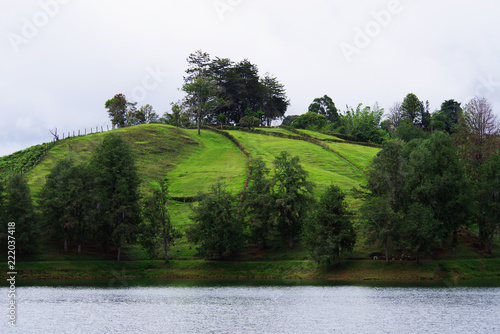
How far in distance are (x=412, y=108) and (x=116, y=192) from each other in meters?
146

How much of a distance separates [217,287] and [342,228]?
73.6 feet

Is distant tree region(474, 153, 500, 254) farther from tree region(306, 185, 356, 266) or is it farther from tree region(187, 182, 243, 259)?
tree region(187, 182, 243, 259)

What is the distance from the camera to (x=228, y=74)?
198000 millimetres

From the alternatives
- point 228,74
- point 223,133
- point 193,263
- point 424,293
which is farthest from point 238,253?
point 228,74

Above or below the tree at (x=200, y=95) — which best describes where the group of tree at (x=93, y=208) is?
below

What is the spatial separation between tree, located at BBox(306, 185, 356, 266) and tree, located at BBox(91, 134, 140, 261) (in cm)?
3054

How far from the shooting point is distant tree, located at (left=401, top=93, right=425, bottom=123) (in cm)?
19612

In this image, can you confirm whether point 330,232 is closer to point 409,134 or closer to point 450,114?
point 409,134

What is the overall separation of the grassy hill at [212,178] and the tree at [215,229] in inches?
115

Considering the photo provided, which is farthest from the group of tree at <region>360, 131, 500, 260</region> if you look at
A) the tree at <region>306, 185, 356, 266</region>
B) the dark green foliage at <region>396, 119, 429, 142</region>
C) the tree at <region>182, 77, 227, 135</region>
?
the tree at <region>182, 77, 227, 135</region>

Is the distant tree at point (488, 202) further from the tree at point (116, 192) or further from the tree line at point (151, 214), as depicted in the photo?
the tree at point (116, 192)

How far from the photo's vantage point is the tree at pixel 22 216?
243ft

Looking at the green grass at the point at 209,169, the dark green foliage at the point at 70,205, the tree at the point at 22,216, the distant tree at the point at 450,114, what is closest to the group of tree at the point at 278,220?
the green grass at the point at 209,169

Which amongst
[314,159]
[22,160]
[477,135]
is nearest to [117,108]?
[22,160]
